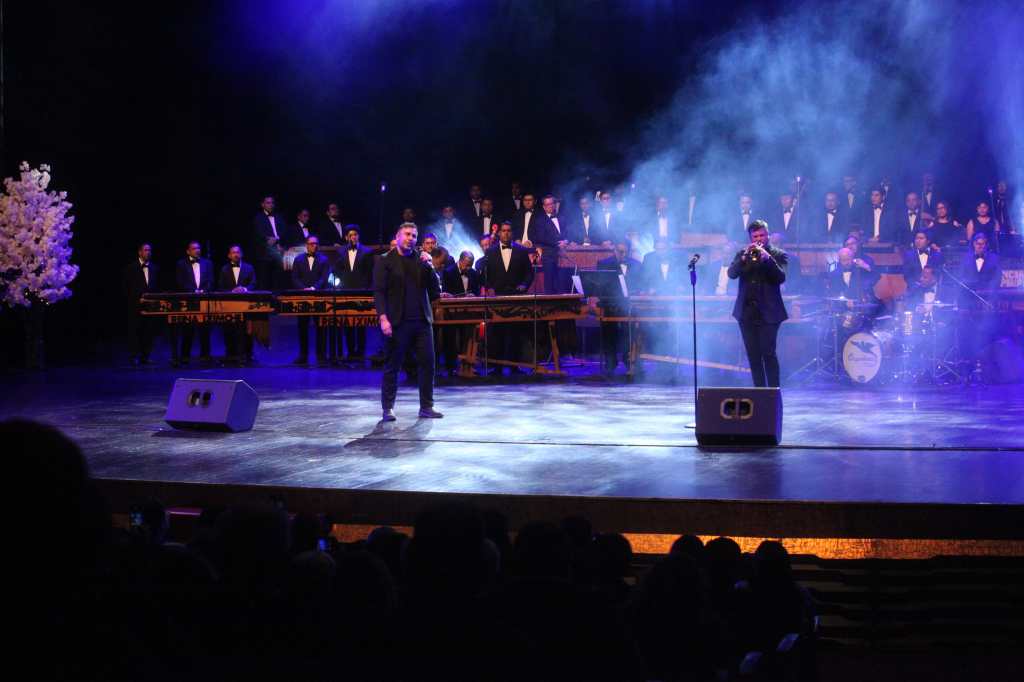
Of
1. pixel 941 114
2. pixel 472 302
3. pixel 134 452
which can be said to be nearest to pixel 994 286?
pixel 941 114

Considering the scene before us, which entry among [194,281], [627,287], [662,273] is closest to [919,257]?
[662,273]

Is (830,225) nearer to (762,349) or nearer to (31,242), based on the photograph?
(762,349)

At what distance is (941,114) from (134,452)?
13083 millimetres

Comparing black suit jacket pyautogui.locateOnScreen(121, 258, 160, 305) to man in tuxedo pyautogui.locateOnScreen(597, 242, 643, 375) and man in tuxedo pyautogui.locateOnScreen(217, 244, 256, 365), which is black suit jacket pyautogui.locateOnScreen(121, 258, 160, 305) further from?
man in tuxedo pyautogui.locateOnScreen(597, 242, 643, 375)

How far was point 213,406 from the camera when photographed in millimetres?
8148

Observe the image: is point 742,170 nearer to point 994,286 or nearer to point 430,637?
point 994,286

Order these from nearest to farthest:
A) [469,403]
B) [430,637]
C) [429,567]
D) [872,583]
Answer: [430,637], [429,567], [872,583], [469,403]

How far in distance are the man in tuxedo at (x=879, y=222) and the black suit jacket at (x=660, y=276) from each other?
9.48 feet

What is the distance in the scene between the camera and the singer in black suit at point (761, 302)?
351 inches

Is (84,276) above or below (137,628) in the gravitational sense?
above

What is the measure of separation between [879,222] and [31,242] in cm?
1198

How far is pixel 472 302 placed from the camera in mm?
12633

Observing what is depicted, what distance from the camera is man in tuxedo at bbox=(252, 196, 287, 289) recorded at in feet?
51.1

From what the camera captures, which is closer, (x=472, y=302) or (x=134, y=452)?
(x=134, y=452)
